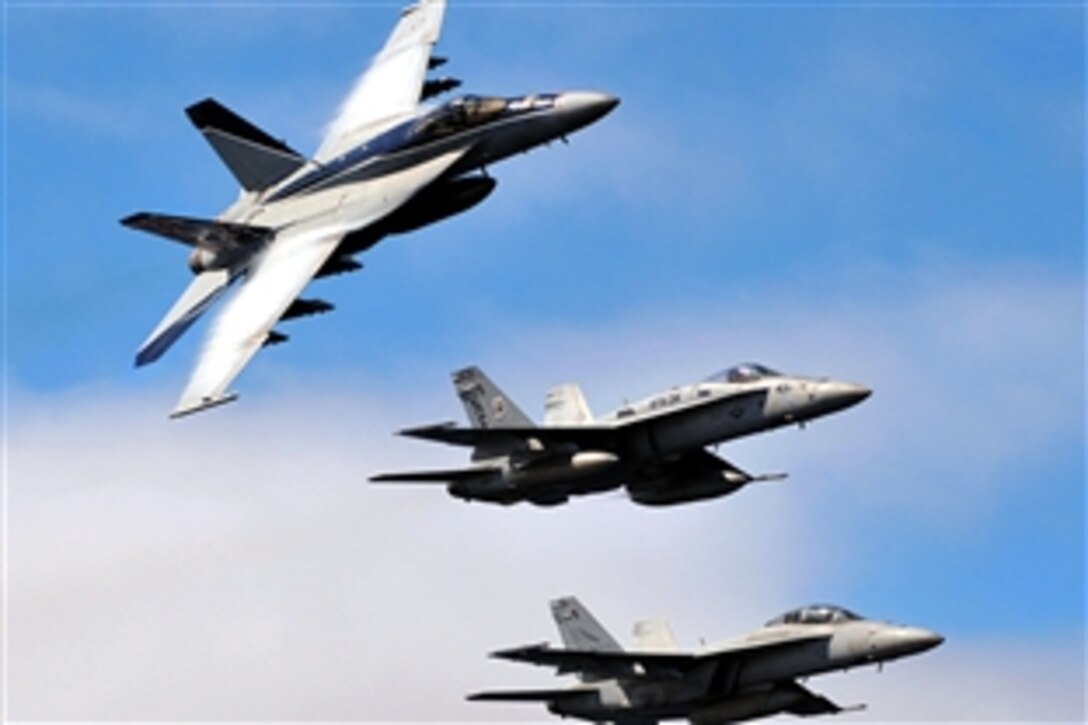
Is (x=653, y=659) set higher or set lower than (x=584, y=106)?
lower

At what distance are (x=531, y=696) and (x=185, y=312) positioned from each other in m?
14.4

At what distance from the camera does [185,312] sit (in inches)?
2928

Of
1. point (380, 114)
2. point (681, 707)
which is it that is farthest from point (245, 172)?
point (681, 707)

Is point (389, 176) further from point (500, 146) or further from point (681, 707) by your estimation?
point (681, 707)

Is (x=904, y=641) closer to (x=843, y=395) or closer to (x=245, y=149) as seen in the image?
(x=843, y=395)

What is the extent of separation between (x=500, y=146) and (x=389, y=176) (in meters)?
3.01

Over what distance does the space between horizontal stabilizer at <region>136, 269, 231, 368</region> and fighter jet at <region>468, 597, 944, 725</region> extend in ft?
39.4

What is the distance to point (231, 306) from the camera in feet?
241

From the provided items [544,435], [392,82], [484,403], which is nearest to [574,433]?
[544,435]

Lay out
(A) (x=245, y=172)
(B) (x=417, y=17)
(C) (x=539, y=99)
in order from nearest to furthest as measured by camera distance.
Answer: (C) (x=539, y=99)
(A) (x=245, y=172)
(B) (x=417, y=17)

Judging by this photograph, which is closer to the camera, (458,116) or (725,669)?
(458,116)

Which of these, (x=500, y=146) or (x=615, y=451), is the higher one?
(x=500, y=146)

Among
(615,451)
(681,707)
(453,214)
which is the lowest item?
(681,707)

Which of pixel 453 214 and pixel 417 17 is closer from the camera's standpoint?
pixel 453 214
